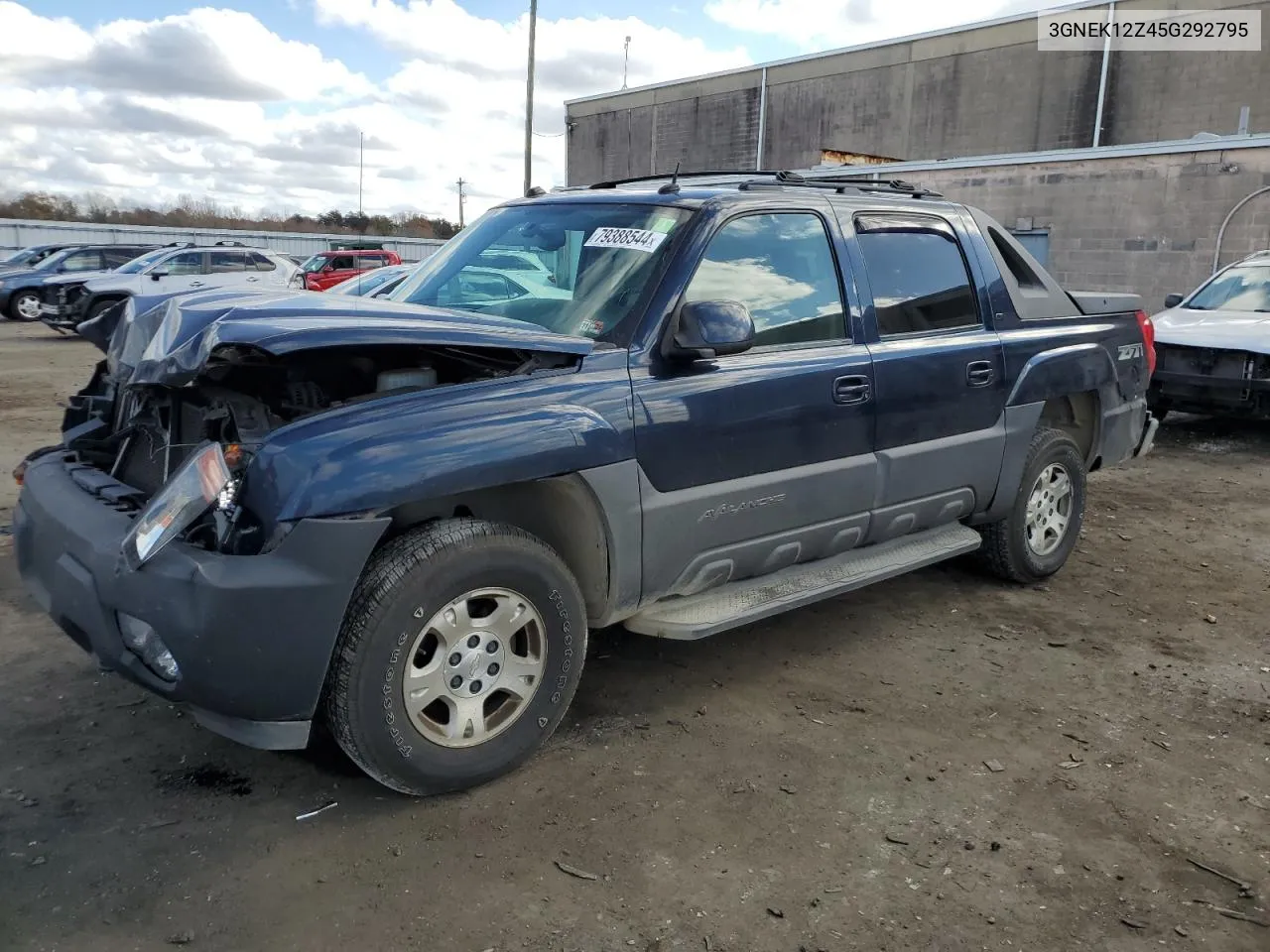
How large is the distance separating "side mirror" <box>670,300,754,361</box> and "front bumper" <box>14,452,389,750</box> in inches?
48.0

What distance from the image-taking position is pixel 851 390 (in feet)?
13.1

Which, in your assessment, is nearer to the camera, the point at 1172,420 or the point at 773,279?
the point at 773,279

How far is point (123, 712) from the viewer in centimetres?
361

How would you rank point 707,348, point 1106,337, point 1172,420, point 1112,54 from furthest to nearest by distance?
point 1112,54 < point 1172,420 < point 1106,337 < point 707,348

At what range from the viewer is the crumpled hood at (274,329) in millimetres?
2793

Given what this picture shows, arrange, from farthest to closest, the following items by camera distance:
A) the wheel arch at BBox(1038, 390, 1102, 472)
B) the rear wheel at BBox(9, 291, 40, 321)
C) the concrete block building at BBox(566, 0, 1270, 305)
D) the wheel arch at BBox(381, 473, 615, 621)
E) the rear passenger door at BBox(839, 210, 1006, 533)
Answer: the rear wheel at BBox(9, 291, 40, 321) < the concrete block building at BBox(566, 0, 1270, 305) < the wheel arch at BBox(1038, 390, 1102, 472) < the rear passenger door at BBox(839, 210, 1006, 533) < the wheel arch at BBox(381, 473, 615, 621)

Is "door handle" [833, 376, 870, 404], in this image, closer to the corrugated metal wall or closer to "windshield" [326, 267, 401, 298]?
"windshield" [326, 267, 401, 298]

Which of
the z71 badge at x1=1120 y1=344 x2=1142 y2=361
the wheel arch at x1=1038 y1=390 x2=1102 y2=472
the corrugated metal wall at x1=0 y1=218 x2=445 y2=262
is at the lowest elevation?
the wheel arch at x1=1038 y1=390 x2=1102 y2=472

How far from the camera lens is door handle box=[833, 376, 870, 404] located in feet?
12.9

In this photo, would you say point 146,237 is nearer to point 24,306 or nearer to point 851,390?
point 24,306

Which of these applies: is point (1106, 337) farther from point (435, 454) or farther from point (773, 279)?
point (435, 454)

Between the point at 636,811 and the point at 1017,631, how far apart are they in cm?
243

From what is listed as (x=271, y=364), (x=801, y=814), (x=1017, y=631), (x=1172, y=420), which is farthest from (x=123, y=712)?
(x=1172, y=420)

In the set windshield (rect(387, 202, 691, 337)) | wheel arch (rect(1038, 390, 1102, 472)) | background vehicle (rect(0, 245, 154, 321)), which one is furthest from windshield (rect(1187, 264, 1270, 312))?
background vehicle (rect(0, 245, 154, 321))
